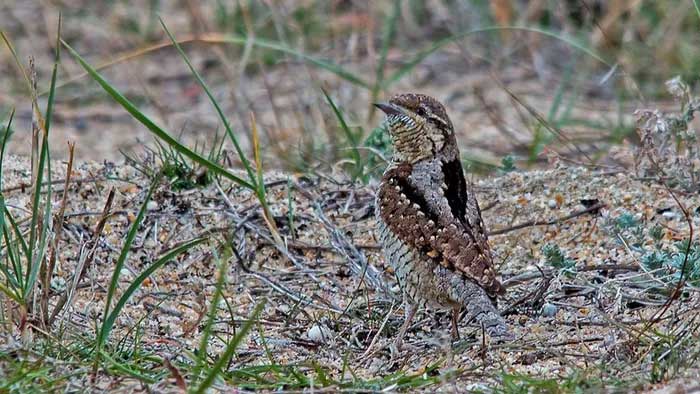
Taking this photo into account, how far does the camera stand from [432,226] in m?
3.92

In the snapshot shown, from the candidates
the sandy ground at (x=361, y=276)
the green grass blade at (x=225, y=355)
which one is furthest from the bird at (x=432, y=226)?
the green grass blade at (x=225, y=355)

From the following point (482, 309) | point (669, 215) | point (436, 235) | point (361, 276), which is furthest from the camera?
point (669, 215)

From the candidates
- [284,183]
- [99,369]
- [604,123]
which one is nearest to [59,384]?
[99,369]

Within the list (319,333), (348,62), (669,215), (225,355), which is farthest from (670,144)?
(348,62)

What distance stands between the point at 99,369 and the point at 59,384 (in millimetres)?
158

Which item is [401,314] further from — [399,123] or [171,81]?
[171,81]

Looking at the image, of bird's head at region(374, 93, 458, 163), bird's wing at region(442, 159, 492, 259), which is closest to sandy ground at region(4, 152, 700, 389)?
bird's wing at region(442, 159, 492, 259)

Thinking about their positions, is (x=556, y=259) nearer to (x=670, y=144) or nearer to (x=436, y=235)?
(x=436, y=235)

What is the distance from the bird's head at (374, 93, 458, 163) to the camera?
4.27 m

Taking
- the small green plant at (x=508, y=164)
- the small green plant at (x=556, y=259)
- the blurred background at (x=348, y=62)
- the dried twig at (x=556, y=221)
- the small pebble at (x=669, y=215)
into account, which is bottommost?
the small green plant at (x=556, y=259)

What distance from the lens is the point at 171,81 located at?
30.0 feet

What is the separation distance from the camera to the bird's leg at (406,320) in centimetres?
399

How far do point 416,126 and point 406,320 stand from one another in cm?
75

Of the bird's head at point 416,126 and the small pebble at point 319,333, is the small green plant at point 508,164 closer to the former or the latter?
the bird's head at point 416,126
